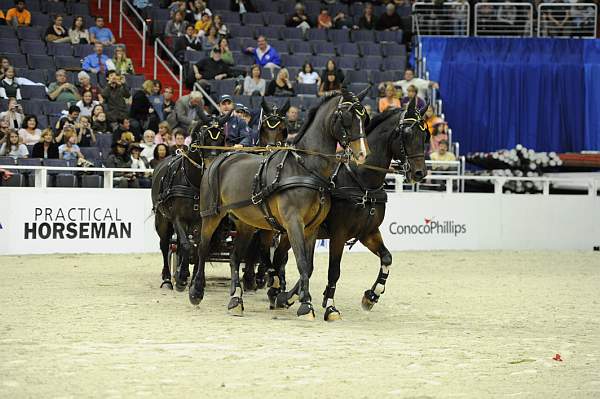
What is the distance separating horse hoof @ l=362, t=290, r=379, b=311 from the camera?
33.7ft

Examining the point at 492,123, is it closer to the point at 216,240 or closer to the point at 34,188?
the point at 34,188

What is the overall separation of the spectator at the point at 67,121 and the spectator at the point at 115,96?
3.78 feet

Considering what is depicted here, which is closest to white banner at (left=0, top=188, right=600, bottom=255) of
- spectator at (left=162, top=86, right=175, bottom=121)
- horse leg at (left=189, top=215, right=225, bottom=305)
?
spectator at (left=162, top=86, right=175, bottom=121)

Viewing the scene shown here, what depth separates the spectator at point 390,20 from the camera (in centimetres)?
2386

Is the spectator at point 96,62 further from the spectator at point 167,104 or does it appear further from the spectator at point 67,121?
the spectator at point 67,121

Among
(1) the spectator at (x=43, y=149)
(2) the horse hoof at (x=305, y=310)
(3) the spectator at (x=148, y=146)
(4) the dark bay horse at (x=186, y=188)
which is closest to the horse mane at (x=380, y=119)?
(2) the horse hoof at (x=305, y=310)

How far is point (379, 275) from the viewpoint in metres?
10.3

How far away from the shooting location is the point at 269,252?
1159 cm

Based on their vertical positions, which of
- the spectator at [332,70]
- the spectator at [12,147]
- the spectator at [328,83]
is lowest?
the spectator at [12,147]

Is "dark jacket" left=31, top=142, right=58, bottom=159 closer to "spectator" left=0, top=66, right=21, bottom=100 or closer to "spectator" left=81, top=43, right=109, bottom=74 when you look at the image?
"spectator" left=0, top=66, right=21, bottom=100

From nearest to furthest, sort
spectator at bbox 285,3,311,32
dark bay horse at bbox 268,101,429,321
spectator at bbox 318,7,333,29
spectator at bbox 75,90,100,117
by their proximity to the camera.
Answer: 1. dark bay horse at bbox 268,101,429,321
2. spectator at bbox 75,90,100,117
3. spectator at bbox 285,3,311,32
4. spectator at bbox 318,7,333,29

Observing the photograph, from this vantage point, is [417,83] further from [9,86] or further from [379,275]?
[379,275]

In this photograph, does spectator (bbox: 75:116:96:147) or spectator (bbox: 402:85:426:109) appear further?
spectator (bbox: 402:85:426:109)

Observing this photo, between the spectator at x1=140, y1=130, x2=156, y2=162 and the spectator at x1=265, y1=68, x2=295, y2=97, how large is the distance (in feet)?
11.6
